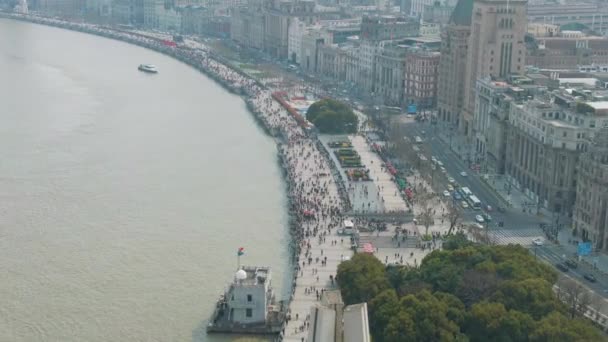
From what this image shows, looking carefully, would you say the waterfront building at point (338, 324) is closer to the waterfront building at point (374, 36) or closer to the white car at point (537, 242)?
the white car at point (537, 242)

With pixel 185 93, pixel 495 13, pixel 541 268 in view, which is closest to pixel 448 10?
pixel 185 93

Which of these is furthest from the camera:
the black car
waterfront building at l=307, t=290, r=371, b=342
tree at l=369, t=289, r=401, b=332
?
the black car

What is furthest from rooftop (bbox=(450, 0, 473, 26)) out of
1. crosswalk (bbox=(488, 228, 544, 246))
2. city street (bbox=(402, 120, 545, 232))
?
crosswalk (bbox=(488, 228, 544, 246))

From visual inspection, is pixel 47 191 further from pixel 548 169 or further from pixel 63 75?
pixel 63 75

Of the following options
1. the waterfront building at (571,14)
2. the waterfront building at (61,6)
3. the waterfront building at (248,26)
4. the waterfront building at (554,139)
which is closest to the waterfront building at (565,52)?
the waterfront building at (554,139)

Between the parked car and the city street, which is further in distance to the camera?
the city street

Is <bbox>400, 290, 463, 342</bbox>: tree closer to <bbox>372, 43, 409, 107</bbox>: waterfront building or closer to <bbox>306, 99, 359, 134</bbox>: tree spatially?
<bbox>306, 99, 359, 134</bbox>: tree

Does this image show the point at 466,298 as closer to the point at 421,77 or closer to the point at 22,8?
the point at 421,77
